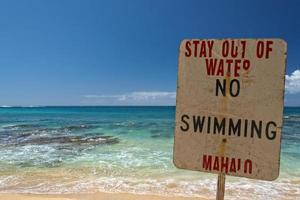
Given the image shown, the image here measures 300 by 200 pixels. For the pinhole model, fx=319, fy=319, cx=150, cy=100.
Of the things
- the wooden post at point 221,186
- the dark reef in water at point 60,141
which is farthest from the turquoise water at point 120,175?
the wooden post at point 221,186

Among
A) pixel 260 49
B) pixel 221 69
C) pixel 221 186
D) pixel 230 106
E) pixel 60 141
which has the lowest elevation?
pixel 60 141

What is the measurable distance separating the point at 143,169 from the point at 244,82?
8.23 meters

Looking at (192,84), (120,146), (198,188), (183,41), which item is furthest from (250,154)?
(120,146)

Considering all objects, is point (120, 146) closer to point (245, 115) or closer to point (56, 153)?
point (56, 153)

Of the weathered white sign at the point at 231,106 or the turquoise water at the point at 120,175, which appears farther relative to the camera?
the turquoise water at the point at 120,175

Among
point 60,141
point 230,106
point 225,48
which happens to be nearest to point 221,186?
point 230,106

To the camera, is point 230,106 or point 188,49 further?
point 188,49

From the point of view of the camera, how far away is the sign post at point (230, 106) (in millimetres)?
1817

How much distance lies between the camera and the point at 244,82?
1.86 m

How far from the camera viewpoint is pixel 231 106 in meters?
1.90

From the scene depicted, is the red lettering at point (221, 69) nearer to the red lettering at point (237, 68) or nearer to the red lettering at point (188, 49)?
the red lettering at point (237, 68)

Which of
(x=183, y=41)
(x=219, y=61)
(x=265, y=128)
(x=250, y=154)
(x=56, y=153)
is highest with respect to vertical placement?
(x=183, y=41)

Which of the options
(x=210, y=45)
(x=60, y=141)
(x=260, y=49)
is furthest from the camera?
(x=60, y=141)

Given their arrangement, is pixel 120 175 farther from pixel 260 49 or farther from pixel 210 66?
pixel 260 49
